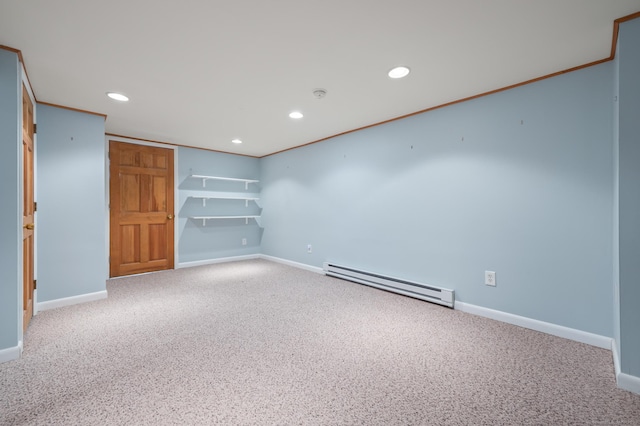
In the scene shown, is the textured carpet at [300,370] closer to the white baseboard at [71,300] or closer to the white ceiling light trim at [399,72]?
the white baseboard at [71,300]

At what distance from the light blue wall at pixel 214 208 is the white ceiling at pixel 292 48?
2.04 metres

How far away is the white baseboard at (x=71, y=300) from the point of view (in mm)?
3043

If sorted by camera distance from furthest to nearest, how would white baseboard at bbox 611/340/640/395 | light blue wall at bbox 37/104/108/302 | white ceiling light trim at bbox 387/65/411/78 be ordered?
light blue wall at bbox 37/104/108/302
white ceiling light trim at bbox 387/65/411/78
white baseboard at bbox 611/340/640/395

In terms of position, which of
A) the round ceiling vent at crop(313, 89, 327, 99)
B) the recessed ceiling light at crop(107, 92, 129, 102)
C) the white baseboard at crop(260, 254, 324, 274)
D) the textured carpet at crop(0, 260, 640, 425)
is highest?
the round ceiling vent at crop(313, 89, 327, 99)

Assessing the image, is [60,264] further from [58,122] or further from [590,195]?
[590,195]

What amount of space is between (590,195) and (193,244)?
18.1 ft

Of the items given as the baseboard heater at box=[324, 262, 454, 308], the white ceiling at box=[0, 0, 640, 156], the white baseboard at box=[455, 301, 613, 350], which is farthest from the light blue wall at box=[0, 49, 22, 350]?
the white baseboard at box=[455, 301, 613, 350]

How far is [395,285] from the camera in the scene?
3523 mm

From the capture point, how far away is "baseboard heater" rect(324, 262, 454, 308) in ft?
10.0

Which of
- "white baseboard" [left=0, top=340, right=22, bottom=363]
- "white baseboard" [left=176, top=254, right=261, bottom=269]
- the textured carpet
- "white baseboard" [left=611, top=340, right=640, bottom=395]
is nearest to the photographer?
the textured carpet

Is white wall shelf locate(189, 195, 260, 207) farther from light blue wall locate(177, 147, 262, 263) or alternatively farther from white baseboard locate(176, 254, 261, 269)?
white baseboard locate(176, 254, 261, 269)

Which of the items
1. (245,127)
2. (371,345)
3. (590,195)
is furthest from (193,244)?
(590,195)

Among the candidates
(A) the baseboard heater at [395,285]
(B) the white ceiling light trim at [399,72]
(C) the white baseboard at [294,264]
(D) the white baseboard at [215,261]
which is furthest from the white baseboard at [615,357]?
(D) the white baseboard at [215,261]

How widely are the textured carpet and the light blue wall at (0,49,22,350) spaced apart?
31 cm
